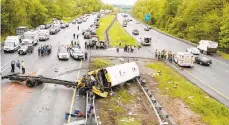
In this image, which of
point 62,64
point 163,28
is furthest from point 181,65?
point 163,28

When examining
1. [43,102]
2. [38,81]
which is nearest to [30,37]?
[38,81]

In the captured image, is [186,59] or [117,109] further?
[186,59]

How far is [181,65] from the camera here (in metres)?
47.7

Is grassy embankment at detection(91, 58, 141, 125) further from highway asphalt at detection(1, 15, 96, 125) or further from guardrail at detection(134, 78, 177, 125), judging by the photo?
highway asphalt at detection(1, 15, 96, 125)

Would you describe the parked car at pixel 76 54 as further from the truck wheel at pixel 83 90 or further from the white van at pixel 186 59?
the truck wheel at pixel 83 90

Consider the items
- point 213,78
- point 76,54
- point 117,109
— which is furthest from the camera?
point 76,54

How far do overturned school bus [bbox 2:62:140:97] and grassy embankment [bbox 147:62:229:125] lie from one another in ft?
14.9

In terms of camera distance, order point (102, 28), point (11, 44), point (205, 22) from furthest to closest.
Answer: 1. point (102, 28)
2. point (205, 22)
3. point (11, 44)

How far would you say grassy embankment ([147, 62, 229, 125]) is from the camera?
26234 mm

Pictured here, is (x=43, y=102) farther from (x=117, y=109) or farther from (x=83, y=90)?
(x=117, y=109)

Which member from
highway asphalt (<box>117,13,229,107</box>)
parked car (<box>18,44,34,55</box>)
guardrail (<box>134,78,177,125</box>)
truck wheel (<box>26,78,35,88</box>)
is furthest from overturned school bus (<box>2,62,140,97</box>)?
parked car (<box>18,44,34,55</box>)

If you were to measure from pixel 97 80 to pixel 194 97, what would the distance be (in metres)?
9.30

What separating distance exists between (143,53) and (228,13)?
2565 cm

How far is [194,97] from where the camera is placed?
31.2 m
